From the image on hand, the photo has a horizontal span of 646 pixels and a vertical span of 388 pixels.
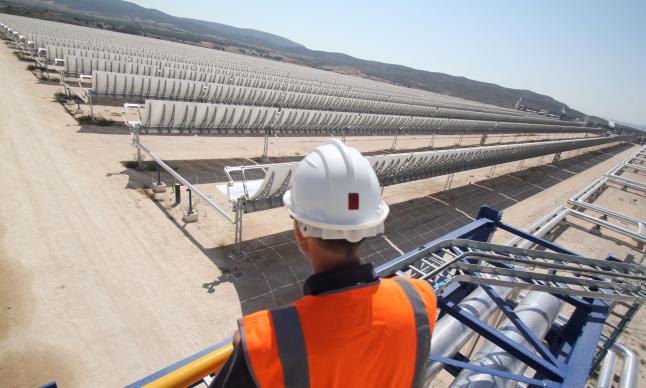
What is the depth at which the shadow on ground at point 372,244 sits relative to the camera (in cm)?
547

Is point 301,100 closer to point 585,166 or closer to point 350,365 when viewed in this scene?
point 350,365

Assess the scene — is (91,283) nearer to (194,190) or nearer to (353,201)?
(194,190)

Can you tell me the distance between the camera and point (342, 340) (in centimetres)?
105

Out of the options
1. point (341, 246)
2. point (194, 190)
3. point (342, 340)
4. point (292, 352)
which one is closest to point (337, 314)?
point (342, 340)

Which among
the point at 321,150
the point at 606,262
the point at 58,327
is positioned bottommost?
the point at 58,327

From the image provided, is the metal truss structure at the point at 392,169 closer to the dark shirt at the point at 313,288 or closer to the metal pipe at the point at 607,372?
the dark shirt at the point at 313,288

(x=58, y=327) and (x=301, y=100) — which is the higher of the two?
(x=301, y=100)

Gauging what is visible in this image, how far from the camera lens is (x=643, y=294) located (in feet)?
9.36

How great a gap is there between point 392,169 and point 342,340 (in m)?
8.00

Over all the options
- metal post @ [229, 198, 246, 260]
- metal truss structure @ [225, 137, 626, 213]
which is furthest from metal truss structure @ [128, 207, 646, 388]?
metal post @ [229, 198, 246, 260]

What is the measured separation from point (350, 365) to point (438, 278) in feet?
6.02

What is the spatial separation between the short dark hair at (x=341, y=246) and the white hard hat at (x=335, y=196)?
23 millimetres

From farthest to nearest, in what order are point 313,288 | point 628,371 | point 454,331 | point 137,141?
point 137,141 → point 628,371 → point 454,331 → point 313,288

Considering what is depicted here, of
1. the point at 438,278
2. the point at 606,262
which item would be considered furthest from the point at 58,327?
the point at 606,262
